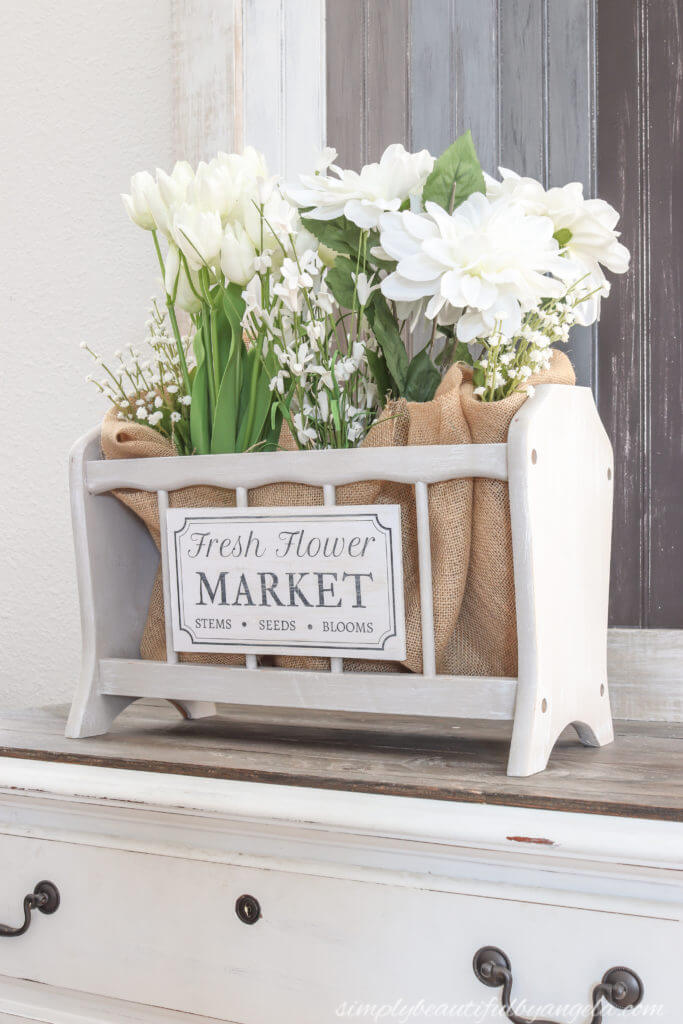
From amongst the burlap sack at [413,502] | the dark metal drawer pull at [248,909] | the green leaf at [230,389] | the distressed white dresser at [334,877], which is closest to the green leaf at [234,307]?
the green leaf at [230,389]

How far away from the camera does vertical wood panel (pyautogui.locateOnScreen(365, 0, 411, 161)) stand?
1138mm

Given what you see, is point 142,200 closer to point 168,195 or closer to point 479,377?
point 168,195

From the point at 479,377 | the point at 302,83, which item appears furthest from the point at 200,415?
the point at 302,83

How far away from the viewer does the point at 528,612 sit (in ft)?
2.26

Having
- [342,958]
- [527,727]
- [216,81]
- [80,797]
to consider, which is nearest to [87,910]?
[80,797]

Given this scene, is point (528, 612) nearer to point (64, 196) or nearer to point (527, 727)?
point (527, 727)

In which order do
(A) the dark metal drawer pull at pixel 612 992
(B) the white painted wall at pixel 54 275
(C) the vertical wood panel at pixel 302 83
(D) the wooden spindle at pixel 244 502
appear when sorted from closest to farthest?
(A) the dark metal drawer pull at pixel 612 992
(D) the wooden spindle at pixel 244 502
(C) the vertical wood panel at pixel 302 83
(B) the white painted wall at pixel 54 275

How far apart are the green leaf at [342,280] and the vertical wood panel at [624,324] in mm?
343

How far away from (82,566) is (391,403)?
320 millimetres

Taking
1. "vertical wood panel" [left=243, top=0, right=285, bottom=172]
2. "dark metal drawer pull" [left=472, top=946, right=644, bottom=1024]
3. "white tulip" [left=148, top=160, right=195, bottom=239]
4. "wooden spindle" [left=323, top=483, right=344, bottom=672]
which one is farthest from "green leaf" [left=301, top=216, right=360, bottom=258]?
"dark metal drawer pull" [left=472, top=946, right=644, bottom=1024]

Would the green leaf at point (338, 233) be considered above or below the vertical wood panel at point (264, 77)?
below

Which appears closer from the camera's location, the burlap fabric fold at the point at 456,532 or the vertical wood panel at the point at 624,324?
the burlap fabric fold at the point at 456,532

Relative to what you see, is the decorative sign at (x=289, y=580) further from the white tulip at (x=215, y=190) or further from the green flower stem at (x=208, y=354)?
the white tulip at (x=215, y=190)

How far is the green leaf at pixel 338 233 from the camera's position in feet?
2.72
